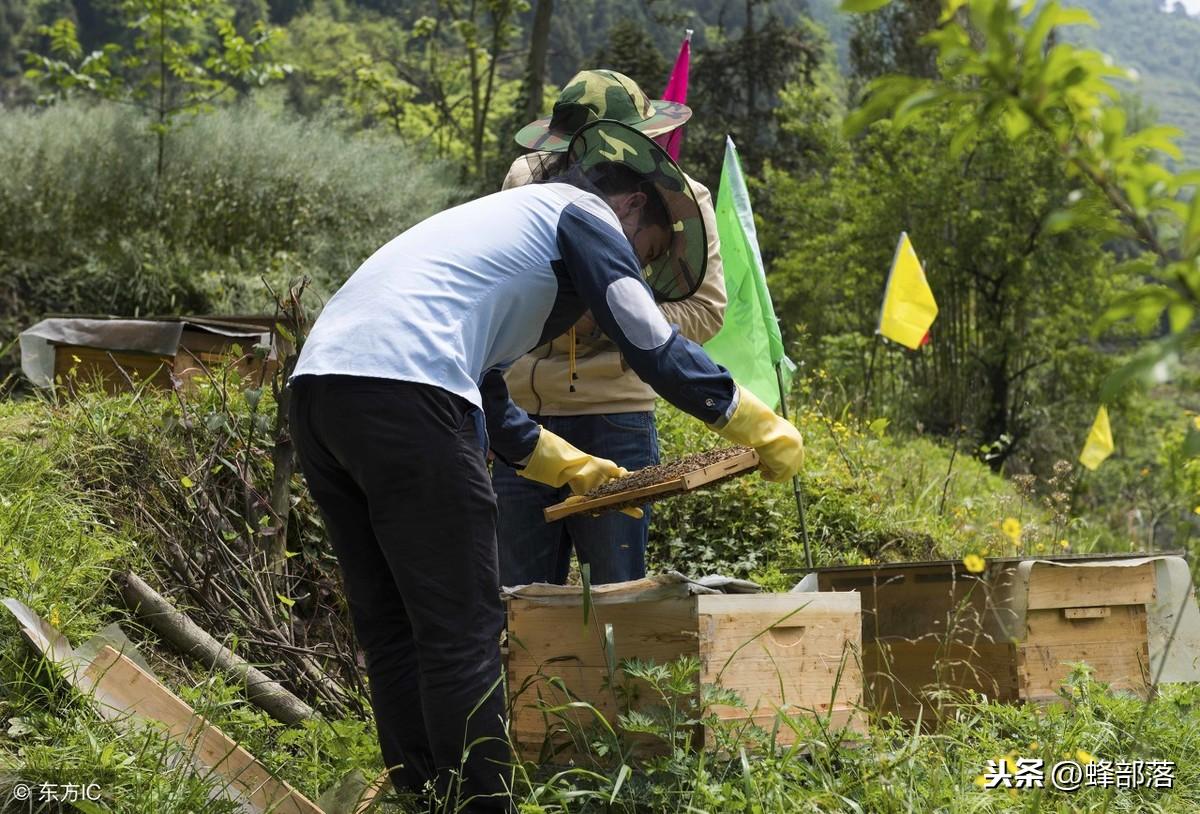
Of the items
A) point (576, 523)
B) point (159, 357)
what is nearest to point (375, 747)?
Answer: point (576, 523)

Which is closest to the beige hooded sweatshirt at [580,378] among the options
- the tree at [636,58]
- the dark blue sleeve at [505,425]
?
the dark blue sleeve at [505,425]

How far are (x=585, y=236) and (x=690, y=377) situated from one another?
42 cm

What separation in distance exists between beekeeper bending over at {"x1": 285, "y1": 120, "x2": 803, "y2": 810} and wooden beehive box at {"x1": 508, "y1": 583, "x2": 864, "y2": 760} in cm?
29

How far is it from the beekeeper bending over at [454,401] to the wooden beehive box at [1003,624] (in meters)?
0.93

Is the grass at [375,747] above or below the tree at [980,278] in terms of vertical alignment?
above

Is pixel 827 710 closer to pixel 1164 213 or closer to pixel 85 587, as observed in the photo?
pixel 1164 213

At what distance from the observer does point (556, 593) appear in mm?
3002

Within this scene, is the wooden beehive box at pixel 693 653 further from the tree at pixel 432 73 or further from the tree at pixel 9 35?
the tree at pixel 9 35

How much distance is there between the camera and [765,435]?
9.53 ft

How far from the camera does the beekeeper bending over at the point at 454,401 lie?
8.46 feet

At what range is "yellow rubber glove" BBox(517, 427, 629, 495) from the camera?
335cm

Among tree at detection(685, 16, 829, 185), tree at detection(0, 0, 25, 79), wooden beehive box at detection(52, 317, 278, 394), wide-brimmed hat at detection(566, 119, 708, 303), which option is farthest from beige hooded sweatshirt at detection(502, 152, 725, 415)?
tree at detection(0, 0, 25, 79)

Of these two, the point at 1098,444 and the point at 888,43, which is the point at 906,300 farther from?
the point at 888,43

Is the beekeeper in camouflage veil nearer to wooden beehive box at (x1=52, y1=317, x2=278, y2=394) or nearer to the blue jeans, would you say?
the blue jeans
